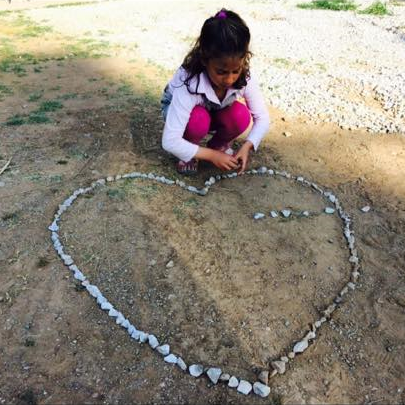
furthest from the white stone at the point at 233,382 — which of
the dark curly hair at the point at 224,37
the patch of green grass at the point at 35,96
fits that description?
the patch of green grass at the point at 35,96

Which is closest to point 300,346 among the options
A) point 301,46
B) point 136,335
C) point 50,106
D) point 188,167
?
point 136,335

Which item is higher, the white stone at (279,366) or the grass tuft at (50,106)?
the white stone at (279,366)

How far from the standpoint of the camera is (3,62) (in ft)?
26.7

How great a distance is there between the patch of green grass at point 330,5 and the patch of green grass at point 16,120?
9.12 metres

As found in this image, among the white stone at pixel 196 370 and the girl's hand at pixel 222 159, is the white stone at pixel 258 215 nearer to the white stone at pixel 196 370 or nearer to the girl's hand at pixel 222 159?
the girl's hand at pixel 222 159

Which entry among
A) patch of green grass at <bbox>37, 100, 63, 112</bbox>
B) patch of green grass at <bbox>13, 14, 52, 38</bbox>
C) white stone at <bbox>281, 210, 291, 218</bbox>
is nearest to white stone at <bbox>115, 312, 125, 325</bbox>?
white stone at <bbox>281, 210, 291, 218</bbox>

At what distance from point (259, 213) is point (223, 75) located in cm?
141

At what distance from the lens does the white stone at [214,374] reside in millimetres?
3098

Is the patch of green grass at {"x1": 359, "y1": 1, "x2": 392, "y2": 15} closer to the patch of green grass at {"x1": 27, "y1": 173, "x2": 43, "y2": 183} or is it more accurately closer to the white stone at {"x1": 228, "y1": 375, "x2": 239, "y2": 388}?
the patch of green grass at {"x1": 27, "y1": 173, "x2": 43, "y2": 183}

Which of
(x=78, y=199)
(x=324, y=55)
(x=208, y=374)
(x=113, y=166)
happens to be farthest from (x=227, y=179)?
(x=324, y=55)

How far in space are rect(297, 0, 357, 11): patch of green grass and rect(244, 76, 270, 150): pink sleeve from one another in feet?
29.2

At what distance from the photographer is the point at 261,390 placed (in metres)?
3.03

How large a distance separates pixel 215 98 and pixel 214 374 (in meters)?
2.56

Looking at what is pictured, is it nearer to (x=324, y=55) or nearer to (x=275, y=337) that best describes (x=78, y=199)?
(x=275, y=337)
